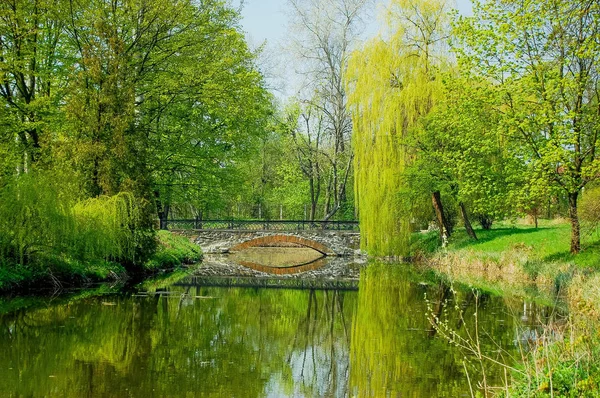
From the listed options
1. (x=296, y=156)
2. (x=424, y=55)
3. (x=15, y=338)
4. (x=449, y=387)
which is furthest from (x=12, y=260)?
(x=296, y=156)

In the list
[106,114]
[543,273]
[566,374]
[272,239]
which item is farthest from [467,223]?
[566,374]

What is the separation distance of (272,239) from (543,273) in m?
17.9

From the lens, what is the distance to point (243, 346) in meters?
10.2

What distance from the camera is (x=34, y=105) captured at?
62.9 ft

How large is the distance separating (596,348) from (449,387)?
1.87m

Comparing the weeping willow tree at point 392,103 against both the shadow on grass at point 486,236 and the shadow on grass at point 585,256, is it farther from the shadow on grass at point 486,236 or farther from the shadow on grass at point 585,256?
the shadow on grass at point 585,256

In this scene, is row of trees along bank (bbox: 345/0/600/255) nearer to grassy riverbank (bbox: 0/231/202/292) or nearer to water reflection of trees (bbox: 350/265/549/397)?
water reflection of trees (bbox: 350/265/549/397)

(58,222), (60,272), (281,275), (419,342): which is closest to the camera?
(419,342)

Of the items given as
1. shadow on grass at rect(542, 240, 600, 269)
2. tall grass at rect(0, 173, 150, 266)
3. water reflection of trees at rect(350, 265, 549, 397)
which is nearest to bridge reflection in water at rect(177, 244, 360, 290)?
tall grass at rect(0, 173, 150, 266)

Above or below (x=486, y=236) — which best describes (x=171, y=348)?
below

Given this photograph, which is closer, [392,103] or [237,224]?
[392,103]

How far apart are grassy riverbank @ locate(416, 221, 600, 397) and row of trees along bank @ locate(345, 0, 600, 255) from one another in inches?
44.3

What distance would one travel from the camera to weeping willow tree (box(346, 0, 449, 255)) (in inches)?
1027

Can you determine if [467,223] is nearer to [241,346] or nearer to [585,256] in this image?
[585,256]
